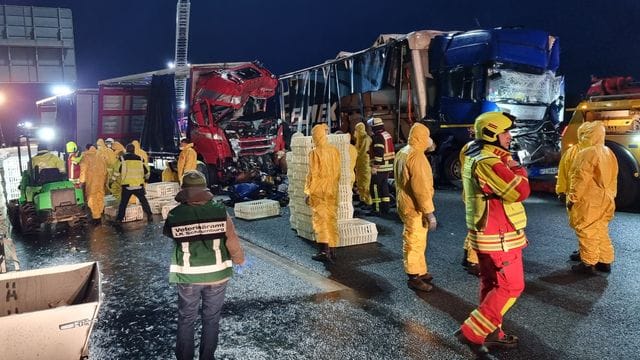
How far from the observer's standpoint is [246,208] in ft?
31.8

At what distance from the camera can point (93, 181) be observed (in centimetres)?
1000

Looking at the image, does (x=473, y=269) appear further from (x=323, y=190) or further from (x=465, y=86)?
(x=465, y=86)

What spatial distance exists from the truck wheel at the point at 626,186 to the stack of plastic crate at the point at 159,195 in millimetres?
8826

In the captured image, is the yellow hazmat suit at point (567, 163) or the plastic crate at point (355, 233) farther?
the plastic crate at point (355, 233)

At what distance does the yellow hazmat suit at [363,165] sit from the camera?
996cm

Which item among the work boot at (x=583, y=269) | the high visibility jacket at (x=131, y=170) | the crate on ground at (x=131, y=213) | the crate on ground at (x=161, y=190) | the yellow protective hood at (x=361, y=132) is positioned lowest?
the crate on ground at (x=131, y=213)

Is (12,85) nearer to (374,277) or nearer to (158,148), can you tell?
(158,148)

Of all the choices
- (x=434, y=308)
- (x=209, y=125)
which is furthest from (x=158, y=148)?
(x=434, y=308)

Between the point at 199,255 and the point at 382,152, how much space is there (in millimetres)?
6376

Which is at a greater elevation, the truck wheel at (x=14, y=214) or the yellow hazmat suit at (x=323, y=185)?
the yellow hazmat suit at (x=323, y=185)

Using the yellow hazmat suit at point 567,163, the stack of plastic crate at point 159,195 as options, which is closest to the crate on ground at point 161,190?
the stack of plastic crate at point 159,195

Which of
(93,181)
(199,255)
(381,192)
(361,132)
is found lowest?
(381,192)

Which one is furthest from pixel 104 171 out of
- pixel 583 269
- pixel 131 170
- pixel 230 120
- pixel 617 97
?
pixel 617 97

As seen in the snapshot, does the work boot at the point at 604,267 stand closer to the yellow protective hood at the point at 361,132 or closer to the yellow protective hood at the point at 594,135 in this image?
the yellow protective hood at the point at 594,135
